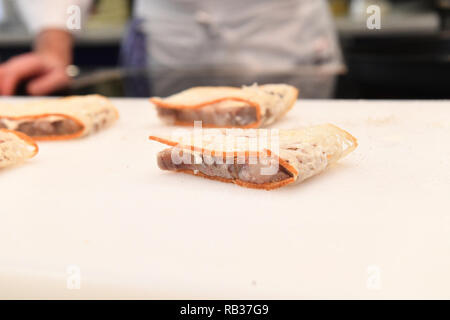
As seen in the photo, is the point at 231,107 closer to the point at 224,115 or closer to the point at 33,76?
the point at 224,115

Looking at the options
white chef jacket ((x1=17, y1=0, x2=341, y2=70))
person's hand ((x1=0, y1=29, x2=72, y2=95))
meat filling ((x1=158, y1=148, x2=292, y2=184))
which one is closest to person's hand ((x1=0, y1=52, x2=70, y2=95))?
person's hand ((x1=0, y1=29, x2=72, y2=95))

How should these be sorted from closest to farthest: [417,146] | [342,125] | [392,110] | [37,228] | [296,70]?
[37,228] → [417,146] → [342,125] → [392,110] → [296,70]

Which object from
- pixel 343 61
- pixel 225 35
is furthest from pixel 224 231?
pixel 343 61

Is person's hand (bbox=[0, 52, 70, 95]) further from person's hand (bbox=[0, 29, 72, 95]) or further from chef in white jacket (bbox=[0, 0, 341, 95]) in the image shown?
chef in white jacket (bbox=[0, 0, 341, 95])

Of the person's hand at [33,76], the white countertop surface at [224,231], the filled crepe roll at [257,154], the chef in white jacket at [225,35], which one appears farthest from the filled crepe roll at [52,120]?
the chef in white jacket at [225,35]

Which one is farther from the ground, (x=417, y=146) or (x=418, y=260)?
(x=417, y=146)
